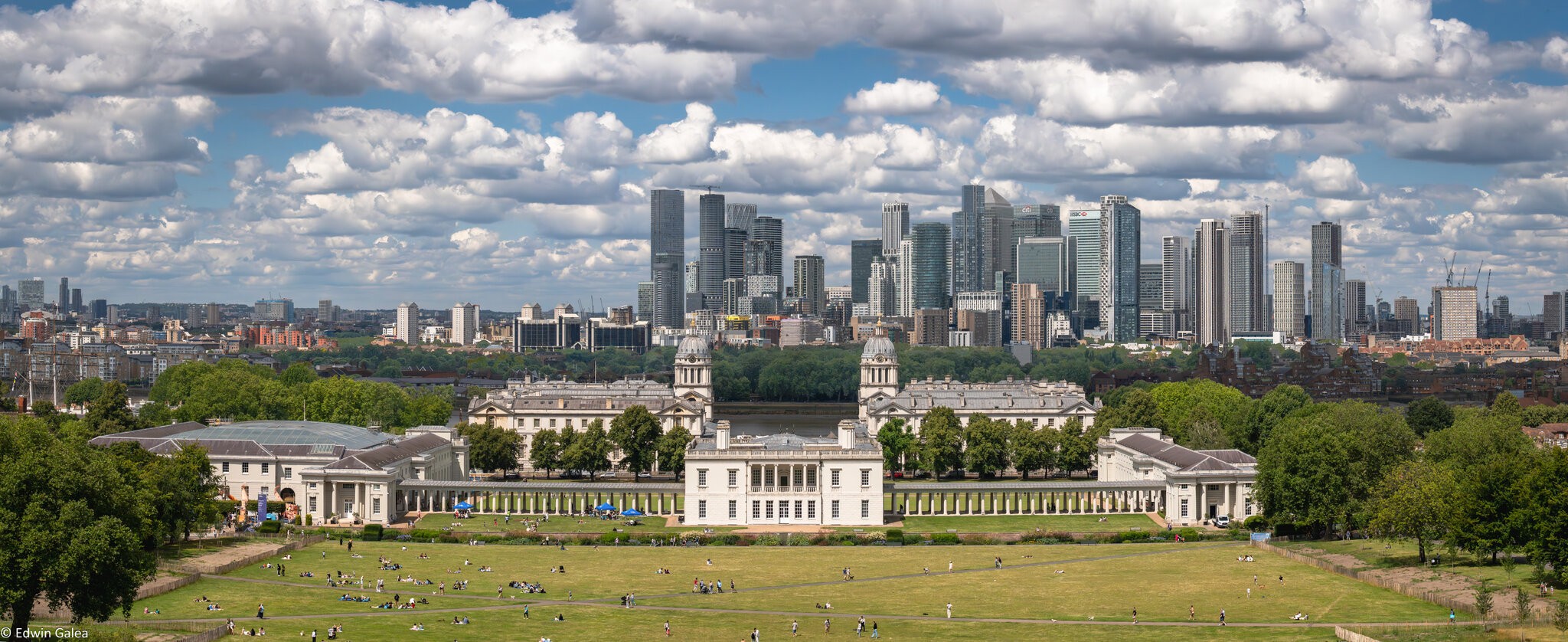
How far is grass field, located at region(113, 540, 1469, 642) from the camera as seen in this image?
77812 mm

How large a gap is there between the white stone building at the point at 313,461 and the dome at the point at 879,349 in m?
57.1

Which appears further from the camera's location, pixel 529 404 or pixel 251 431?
pixel 529 404

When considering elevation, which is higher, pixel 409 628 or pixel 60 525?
pixel 60 525

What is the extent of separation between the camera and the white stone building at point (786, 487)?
4808 inches

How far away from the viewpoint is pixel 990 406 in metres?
172

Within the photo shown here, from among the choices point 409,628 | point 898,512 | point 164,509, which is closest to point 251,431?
point 164,509

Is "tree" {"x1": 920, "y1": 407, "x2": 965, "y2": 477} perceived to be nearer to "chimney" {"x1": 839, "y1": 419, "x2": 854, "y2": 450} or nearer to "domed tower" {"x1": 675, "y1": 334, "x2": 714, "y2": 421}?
"chimney" {"x1": 839, "y1": 419, "x2": 854, "y2": 450}

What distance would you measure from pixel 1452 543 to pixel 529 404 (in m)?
99.7

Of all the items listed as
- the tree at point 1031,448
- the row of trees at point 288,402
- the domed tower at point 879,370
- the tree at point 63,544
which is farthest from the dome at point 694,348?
the tree at point 63,544

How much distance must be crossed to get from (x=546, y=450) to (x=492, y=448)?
4.57 meters

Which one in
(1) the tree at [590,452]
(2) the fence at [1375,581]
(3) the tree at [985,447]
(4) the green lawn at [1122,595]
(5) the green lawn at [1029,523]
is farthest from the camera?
(3) the tree at [985,447]

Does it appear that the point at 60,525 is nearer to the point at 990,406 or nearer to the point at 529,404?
the point at 529,404

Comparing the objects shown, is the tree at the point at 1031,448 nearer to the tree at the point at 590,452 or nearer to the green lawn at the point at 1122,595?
the tree at the point at 590,452

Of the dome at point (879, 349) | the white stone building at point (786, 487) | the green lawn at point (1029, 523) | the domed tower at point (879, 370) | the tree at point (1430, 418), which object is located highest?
the dome at point (879, 349)
